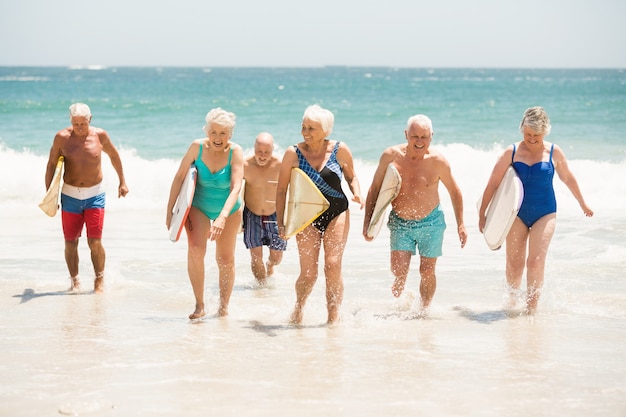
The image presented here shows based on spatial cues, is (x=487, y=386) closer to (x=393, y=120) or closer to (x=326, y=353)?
(x=326, y=353)

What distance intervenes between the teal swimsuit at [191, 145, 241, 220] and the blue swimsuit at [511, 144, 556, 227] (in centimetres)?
224

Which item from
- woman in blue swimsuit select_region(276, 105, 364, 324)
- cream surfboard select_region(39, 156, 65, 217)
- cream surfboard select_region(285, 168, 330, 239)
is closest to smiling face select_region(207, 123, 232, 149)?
woman in blue swimsuit select_region(276, 105, 364, 324)

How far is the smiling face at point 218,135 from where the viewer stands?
6.01 metres

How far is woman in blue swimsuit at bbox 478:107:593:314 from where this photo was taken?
6.42 meters

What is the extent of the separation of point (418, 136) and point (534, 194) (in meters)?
1.09

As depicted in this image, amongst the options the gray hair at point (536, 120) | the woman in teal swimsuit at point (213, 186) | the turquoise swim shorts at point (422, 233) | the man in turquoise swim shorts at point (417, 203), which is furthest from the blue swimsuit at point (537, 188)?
the woman in teal swimsuit at point (213, 186)

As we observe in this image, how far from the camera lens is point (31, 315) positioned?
6535 millimetres

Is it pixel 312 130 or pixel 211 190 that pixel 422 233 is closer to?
pixel 312 130

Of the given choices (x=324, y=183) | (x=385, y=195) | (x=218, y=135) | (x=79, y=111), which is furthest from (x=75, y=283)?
(x=385, y=195)

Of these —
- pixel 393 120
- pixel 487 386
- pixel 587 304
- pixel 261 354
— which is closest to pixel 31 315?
pixel 261 354

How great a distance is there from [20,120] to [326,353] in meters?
24.6

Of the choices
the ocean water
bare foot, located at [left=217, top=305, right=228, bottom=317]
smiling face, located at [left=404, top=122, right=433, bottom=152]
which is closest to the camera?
the ocean water

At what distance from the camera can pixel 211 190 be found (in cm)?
619

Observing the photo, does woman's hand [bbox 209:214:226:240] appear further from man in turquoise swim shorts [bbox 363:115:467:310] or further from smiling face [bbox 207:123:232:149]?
man in turquoise swim shorts [bbox 363:115:467:310]
